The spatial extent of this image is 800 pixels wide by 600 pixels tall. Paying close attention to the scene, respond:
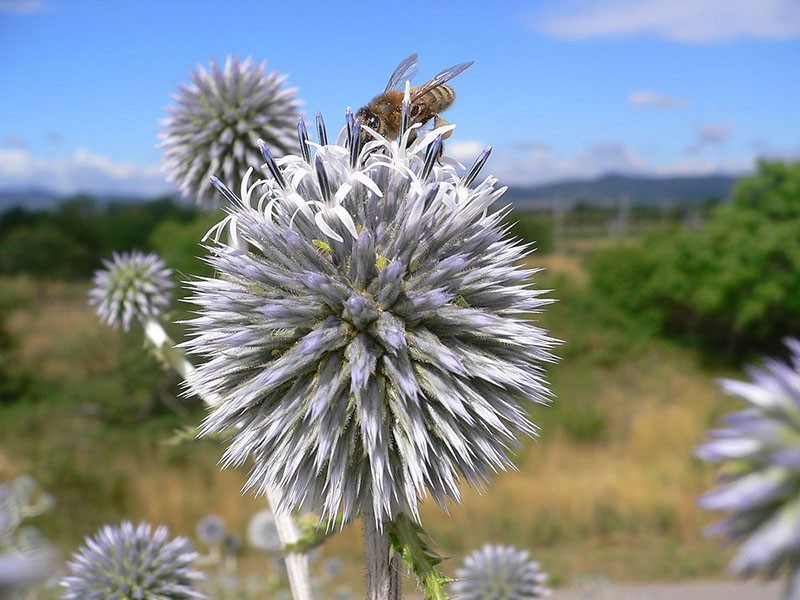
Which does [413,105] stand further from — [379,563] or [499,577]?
[499,577]

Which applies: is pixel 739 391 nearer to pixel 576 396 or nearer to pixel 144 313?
pixel 144 313

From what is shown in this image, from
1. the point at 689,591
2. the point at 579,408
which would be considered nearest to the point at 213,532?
the point at 689,591

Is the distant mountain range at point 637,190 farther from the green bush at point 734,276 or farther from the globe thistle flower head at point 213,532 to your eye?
the globe thistle flower head at point 213,532

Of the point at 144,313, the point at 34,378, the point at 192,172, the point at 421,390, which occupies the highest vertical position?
the point at 34,378

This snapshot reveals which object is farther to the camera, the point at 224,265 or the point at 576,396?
the point at 576,396

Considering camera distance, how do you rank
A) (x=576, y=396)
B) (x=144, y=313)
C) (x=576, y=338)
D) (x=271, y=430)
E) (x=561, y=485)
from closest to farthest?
1. (x=271, y=430)
2. (x=144, y=313)
3. (x=561, y=485)
4. (x=576, y=396)
5. (x=576, y=338)

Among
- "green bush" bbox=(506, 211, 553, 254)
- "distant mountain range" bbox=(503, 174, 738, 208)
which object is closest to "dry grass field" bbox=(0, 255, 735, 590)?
"green bush" bbox=(506, 211, 553, 254)

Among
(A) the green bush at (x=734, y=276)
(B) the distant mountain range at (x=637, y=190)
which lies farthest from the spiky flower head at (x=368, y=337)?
(B) the distant mountain range at (x=637, y=190)

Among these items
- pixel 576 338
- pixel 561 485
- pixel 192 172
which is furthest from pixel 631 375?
pixel 192 172
